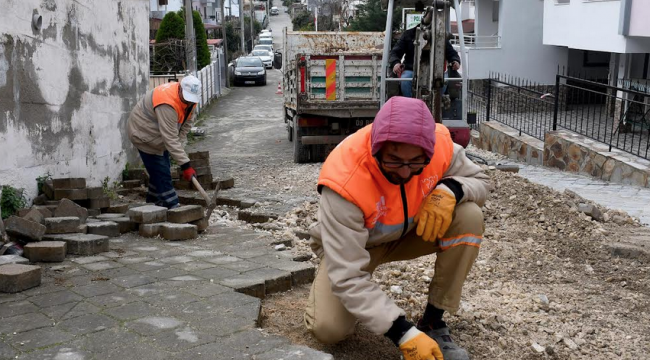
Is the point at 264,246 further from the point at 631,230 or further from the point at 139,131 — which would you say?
the point at 631,230

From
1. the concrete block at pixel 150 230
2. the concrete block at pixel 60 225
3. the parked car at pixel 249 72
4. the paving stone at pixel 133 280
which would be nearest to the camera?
the paving stone at pixel 133 280

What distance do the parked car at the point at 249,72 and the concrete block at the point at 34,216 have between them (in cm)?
2715

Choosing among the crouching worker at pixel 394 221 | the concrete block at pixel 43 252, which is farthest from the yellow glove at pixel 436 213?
the concrete block at pixel 43 252

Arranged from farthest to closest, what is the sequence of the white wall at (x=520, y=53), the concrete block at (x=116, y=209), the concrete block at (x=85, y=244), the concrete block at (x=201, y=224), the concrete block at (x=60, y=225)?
1. the white wall at (x=520, y=53)
2. the concrete block at (x=116, y=209)
3. the concrete block at (x=201, y=224)
4. the concrete block at (x=60, y=225)
5. the concrete block at (x=85, y=244)

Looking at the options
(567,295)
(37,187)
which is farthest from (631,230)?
(37,187)

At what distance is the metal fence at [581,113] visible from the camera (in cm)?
980

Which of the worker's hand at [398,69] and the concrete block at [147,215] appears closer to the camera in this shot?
the concrete block at [147,215]

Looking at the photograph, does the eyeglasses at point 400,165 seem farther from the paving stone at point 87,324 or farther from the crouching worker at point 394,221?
the paving stone at point 87,324

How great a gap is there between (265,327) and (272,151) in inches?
412

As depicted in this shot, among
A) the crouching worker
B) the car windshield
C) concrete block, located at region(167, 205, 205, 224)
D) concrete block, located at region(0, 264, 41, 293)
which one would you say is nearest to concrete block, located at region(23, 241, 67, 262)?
concrete block, located at region(0, 264, 41, 293)

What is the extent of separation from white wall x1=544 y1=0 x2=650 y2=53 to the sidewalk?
4498 millimetres

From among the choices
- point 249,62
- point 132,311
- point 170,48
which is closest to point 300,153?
point 132,311

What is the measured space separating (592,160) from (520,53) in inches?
437

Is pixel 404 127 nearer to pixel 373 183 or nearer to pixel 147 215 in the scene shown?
pixel 373 183
